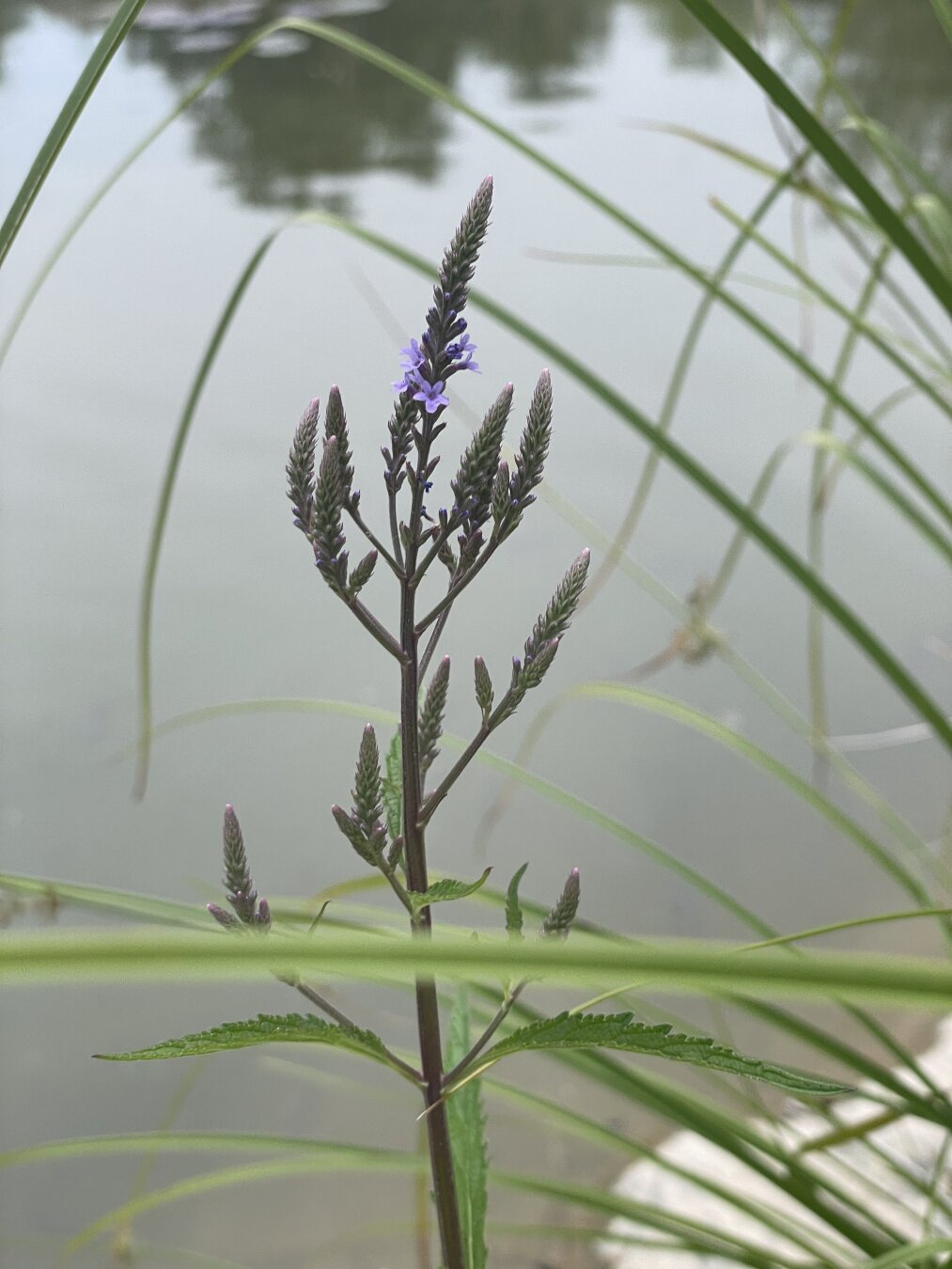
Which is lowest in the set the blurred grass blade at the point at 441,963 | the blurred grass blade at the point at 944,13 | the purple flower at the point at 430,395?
the blurred grass blade at the point at 441,963

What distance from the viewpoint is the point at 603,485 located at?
158 cm

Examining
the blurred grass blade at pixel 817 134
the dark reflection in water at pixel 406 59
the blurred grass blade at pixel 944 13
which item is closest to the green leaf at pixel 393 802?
the blurred grass blade at pixel 817 134

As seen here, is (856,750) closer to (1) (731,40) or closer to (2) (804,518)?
(2) (804,518)

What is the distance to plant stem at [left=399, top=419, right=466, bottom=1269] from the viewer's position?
0.25m

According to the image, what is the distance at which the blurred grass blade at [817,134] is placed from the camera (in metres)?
0.37

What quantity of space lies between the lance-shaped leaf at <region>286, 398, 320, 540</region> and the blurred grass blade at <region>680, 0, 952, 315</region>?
21 cm

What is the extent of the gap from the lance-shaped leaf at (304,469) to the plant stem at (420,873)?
0.09ft

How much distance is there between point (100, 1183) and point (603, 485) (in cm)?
110

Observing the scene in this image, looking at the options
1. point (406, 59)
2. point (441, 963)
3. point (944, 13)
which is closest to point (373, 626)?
point (441, 963)

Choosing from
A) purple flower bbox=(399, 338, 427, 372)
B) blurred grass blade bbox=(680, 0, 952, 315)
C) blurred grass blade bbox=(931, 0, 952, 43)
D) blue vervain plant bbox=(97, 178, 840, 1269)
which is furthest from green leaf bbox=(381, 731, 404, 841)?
blurred grass blade bbox=(931, 0, 952, 43)

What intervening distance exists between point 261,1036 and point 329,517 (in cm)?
12

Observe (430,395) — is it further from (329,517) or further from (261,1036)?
(261,1036)

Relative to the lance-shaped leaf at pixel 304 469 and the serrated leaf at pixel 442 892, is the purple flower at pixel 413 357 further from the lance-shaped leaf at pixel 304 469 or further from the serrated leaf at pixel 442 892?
the serrated leaf at pixel 442 892

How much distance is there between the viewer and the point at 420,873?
0.26 m
